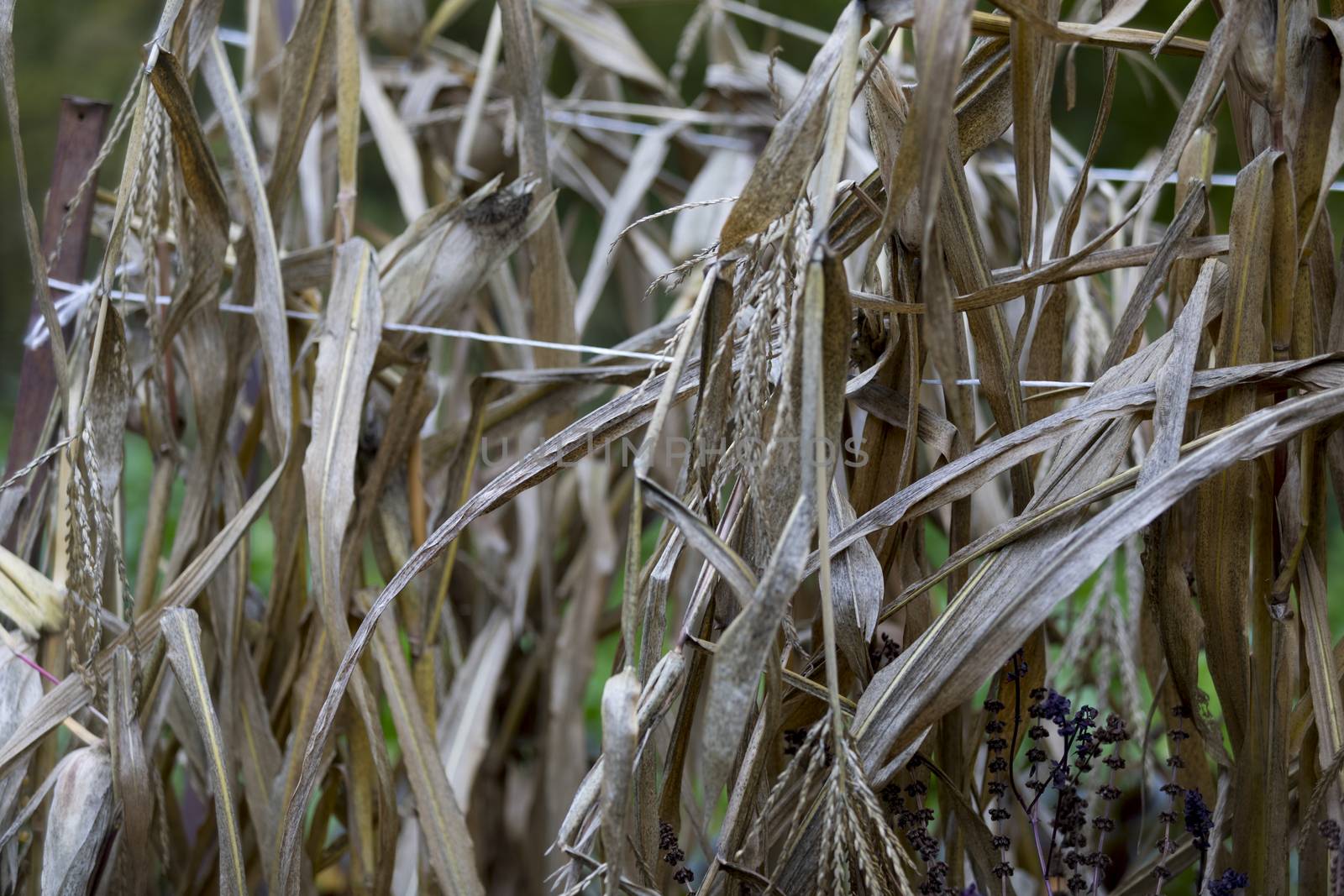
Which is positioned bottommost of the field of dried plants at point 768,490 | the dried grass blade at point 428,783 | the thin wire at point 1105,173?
the dried grass blade at point 428,783

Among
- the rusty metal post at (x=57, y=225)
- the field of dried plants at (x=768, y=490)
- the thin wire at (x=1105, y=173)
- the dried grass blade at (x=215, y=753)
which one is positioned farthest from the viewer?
the thin wire at (x=1105, y=173)

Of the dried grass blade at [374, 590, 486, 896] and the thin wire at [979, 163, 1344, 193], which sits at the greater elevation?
the thin wire at [979, 163, 1344, 193]

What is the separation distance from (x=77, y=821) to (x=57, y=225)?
1.18 ft

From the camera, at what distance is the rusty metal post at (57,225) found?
24.2 inches

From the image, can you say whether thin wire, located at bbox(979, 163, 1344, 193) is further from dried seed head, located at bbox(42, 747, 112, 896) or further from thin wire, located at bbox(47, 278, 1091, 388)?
dried seed head, located at bbox(42, 747, 112, 896)

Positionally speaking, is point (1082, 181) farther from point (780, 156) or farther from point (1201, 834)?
point (1201, 834)

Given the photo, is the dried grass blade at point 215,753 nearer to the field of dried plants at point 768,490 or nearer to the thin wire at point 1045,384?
the field of dried plants at point 768,490

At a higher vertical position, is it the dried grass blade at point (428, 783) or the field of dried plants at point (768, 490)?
the field of dried plants at point (768, 490)

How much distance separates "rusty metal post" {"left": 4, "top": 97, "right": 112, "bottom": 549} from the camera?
61cm

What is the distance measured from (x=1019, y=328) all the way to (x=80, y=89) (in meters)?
2.61

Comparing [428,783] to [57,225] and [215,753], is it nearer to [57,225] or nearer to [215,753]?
[215,753]

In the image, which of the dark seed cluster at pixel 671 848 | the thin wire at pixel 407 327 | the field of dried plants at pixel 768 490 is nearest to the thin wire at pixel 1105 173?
the field of dried plants at pixel 768 490

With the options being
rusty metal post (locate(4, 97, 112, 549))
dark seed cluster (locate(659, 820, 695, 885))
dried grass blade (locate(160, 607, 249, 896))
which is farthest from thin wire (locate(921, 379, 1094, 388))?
rusty metal post (locate(4, 97, 112, 549))

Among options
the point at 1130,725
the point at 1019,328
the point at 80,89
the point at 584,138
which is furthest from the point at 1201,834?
the point at 80,89
